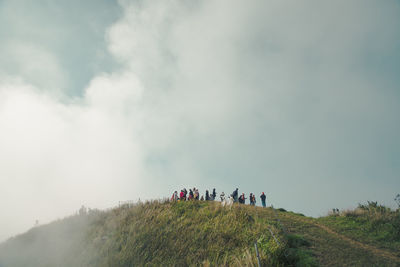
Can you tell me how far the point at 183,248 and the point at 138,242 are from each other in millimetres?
3062

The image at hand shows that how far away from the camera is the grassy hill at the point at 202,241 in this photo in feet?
34.9

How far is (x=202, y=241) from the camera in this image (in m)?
12.5

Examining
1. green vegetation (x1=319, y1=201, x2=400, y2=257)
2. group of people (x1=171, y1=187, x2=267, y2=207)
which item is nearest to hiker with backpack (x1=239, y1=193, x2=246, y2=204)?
group of people (x1=171, y1=187, x2=267, y2=207)

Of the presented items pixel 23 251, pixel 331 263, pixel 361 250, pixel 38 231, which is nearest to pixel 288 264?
pixel 331 263

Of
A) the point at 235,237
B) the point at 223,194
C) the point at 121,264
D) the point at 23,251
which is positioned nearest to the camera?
the point at 121,264

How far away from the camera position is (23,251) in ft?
65.5

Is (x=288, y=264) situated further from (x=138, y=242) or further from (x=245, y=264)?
(x=138, y=242)

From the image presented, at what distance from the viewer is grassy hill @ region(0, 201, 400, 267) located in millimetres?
10648

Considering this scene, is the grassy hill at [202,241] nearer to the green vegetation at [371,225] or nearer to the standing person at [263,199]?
the green vegetation at [371,225]

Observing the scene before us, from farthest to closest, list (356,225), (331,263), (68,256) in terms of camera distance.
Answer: (356,225)
(68,256)
(331,263)

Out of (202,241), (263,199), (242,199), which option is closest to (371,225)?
(263,199)

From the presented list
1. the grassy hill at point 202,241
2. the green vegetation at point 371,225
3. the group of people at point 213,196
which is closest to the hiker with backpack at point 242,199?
the group of people at point 213,196

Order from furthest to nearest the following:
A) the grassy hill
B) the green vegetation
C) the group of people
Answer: the group of people → the green vegetation → the grassy hill

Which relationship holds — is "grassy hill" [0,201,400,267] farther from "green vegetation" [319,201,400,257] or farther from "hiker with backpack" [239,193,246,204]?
"hiker with backpack" [239,193,246,204]
